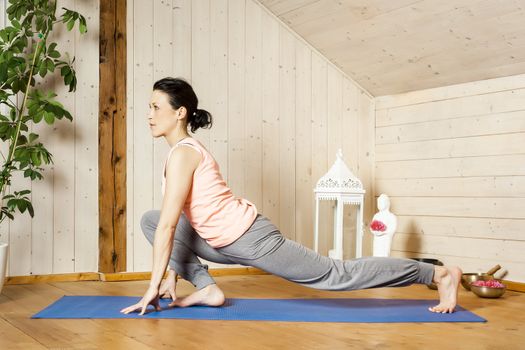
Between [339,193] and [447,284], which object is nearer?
[447,284]

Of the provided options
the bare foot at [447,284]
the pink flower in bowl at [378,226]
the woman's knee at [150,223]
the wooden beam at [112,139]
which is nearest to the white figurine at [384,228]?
the pink flower in bowl at [378,226]

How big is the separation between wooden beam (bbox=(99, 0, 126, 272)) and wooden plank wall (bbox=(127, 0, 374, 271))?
5cm

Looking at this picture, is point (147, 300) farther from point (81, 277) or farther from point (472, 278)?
point (472, 278)

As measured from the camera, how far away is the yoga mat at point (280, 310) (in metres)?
2.33

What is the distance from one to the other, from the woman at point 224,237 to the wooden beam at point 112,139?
1.07 meters

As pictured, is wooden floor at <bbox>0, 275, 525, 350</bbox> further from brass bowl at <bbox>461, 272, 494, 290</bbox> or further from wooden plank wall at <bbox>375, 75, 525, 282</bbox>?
wooden plank wall at <bbox>375, 75, 525, 282</bbox>

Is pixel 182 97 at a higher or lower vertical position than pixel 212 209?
higher

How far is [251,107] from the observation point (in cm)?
395

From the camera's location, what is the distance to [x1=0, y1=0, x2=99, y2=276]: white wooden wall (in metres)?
3.26

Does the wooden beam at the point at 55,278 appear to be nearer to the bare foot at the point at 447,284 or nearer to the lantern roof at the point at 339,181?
the lantern roof at the point at 339,181

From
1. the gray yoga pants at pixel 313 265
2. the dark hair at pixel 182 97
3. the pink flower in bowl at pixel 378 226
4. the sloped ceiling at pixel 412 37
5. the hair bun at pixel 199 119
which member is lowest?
the gray yoga pants at pixel 313 265

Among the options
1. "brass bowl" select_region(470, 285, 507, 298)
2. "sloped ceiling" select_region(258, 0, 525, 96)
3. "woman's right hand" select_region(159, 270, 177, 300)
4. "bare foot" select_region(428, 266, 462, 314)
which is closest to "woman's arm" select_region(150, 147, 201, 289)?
"woman's right hand" select_region(159, 270, 177, 300)

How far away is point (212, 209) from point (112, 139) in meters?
1.33

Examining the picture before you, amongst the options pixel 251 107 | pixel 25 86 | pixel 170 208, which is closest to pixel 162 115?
pixel 170 208
